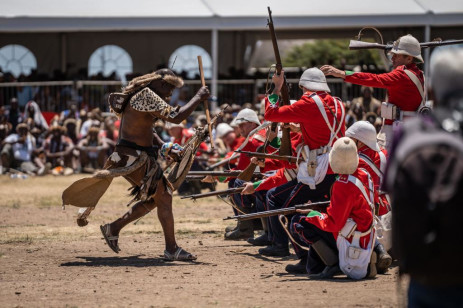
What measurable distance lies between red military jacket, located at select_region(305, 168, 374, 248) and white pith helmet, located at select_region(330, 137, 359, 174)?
0.10m

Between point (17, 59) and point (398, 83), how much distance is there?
798 inches

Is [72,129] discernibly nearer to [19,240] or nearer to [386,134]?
[19,240]

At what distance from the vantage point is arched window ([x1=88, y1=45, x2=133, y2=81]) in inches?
1091

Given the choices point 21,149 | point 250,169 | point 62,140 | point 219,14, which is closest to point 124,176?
point 250,169

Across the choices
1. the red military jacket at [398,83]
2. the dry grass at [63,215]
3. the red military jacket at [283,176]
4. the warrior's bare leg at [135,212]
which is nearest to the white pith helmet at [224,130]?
the dry grass at [63,215]

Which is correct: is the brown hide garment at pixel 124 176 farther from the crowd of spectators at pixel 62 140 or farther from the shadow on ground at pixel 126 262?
the crowd of spectators at pixel 62 140

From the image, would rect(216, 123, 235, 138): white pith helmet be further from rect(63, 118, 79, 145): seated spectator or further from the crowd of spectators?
rect(63, 118, 79, 145): seated spectator

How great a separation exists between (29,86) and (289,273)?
15759 mm

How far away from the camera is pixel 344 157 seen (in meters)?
7.47

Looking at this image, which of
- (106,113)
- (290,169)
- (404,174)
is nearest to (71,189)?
(290,169)

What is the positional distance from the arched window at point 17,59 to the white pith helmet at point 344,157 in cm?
2116

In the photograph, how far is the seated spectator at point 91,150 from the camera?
69.4 feet

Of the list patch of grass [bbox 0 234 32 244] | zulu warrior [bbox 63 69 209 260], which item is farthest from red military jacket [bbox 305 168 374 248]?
patch of grass [bbox 0 234 32 244]

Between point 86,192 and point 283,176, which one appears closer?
point 86,192
